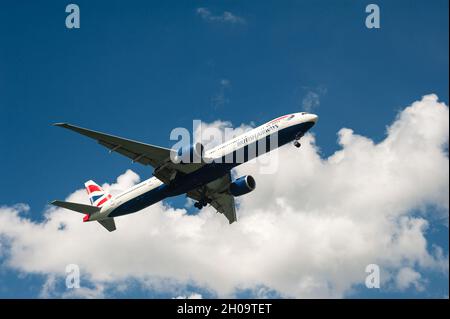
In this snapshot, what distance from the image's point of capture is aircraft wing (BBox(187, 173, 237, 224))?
62438mm

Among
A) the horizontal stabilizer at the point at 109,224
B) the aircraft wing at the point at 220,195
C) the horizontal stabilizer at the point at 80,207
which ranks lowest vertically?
the horizontal stabilizer at the point at 109,224

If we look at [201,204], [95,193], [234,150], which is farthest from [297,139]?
[95,193]

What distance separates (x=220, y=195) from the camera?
64.4 m

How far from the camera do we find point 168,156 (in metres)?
52.9

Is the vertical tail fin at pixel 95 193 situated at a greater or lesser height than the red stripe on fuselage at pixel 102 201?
greater

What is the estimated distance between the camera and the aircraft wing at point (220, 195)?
6244 centimetres

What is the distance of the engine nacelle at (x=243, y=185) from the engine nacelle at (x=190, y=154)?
375 inches

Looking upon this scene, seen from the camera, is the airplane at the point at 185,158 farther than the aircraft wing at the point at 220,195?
No

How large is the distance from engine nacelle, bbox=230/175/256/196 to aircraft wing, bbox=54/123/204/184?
8.49m

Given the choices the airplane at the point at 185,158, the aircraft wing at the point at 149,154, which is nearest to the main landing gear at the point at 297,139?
the airplane at the point at 185,158

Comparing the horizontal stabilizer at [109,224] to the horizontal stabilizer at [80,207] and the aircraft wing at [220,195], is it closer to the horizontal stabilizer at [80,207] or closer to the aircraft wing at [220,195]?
the horizontal stabilizer at [80,207]

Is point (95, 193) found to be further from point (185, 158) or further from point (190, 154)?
point (190, 154)

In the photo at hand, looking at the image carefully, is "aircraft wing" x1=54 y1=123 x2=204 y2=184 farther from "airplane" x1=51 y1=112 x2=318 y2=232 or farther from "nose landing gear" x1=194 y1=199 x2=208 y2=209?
"nose landing gear" x1=194 y1=199 x2=208 y2=209
